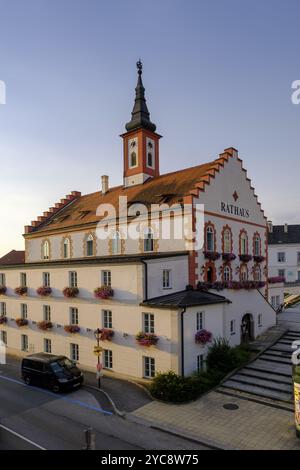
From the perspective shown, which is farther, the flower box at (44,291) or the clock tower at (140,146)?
the clock tower at (140,146)

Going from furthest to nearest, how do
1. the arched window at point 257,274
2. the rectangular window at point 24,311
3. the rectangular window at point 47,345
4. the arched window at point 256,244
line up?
the arched window at point 256,244 → the arched window at point 257,274 → the rectangular window at point 24,311 → the rectangular window at point 47,345

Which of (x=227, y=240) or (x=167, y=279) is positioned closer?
(x=167, y=279)

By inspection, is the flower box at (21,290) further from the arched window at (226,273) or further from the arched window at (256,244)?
the arched window at (256,244)

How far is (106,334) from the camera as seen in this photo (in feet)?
74.9

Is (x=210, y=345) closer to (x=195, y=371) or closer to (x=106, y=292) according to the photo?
(x=195, y=371)

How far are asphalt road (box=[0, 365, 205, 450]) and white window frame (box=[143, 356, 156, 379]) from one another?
3.41m

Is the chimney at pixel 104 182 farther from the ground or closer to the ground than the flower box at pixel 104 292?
farther from the ground

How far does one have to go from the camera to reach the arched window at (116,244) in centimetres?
2953

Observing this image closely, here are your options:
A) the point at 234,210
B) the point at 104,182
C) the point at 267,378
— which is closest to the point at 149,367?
the point at 267,378

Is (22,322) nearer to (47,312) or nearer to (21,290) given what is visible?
(21,290)

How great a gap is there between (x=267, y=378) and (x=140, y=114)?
27.5 metres

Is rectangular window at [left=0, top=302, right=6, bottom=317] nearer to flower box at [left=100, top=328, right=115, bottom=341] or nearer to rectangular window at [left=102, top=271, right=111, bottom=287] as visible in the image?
flower box at [left=100, top=328, right=115, bottom=341]

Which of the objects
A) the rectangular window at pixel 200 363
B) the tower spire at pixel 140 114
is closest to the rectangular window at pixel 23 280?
the rectangular window at pixel 200 363

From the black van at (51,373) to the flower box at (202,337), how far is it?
731 cm
